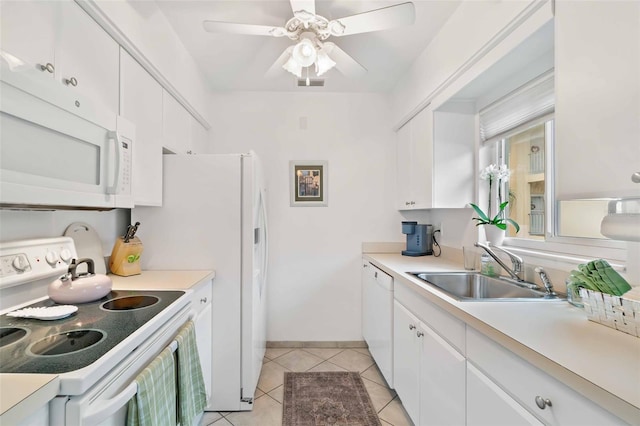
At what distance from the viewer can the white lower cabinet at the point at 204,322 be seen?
67.1 inches

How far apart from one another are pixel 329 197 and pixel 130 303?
2008mm

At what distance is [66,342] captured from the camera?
35.5 inches

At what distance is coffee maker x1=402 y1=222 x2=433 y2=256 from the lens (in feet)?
8.86

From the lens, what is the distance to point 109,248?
1.87 metres

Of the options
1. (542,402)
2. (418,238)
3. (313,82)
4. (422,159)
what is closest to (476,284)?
(418,238)

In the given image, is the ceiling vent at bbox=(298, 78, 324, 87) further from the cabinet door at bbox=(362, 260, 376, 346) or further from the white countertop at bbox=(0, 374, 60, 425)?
the white countertop at bbox=(0, 374, 60, 425)

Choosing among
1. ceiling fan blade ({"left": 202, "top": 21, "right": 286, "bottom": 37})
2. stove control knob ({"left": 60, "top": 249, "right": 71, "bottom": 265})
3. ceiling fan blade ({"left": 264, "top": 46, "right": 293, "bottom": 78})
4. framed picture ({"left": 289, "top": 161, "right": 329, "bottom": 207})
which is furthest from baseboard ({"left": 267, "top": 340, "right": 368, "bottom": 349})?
ceiling fan blade ({"left": 202, "top": 21, "right": 286, "bottom": 37})

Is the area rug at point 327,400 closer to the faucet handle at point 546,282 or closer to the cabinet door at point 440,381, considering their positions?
the cabinet door at point 440,381

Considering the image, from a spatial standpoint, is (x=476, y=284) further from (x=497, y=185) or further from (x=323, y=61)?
(x=323, y=61)

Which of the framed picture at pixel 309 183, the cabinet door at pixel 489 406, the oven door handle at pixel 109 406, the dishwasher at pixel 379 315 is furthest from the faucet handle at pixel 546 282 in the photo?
the framed picture at pixel 309 183

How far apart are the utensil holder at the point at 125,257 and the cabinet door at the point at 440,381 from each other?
172 centimetres

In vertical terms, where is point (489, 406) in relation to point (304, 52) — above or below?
below

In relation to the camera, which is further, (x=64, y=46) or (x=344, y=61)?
(x=344, y=61)

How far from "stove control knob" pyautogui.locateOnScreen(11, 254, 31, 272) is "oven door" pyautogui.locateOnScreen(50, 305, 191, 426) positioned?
614mm
